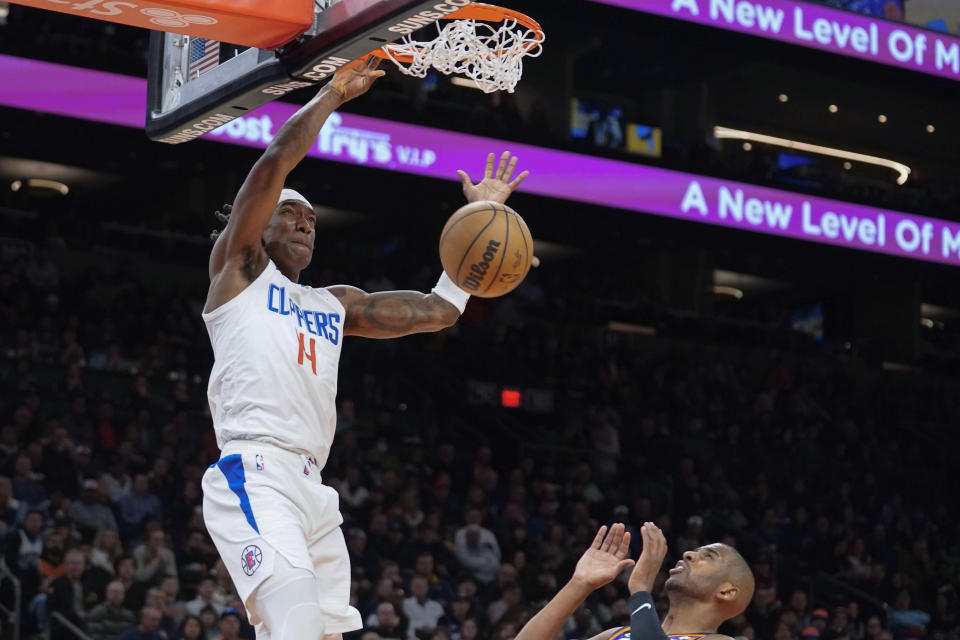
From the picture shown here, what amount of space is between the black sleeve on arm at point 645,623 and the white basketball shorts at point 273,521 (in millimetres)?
984

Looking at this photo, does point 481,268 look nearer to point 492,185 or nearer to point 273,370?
point 492,185

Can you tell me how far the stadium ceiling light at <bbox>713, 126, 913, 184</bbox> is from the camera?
26.0 meters

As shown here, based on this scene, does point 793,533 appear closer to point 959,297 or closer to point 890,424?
point 890,424

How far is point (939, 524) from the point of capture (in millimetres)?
19094

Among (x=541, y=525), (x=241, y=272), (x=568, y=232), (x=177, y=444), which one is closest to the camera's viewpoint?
(x=241, y=272)

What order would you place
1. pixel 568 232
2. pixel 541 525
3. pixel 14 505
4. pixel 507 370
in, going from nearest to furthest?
pixel 14 505 → pixel 541 525 → pixel 507 370 → pixel 568 232

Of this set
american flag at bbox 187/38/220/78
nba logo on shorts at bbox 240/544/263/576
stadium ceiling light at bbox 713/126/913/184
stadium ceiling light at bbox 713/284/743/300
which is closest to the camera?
nba logo on shorts at bbox 240/544/263/576

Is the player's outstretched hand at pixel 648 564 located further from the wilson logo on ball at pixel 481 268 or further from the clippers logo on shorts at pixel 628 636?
the wilson logo on ball at pixel 481 268

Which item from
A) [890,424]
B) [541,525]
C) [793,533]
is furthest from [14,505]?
[890,424]

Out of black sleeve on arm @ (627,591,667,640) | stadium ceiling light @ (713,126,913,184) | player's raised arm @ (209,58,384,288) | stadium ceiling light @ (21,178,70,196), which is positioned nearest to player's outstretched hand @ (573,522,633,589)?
black sleeve on arm @ (627,591,667,640)

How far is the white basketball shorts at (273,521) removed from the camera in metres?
4.48

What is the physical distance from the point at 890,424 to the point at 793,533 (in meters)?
4.86

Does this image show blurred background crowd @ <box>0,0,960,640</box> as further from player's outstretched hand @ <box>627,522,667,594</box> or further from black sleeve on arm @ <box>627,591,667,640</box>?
A: black sleeve on arm @ <box>627,591,667,640</box>

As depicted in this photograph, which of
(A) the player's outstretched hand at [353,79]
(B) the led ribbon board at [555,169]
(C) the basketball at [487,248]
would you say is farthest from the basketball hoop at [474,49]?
(B) the led ribbon board at [555,169]
